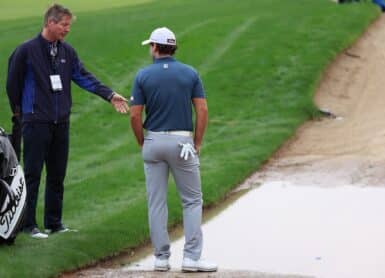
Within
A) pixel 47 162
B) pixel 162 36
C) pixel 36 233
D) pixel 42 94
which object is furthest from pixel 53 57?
pixel 36 233

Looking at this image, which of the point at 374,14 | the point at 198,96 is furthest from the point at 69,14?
the point at 374,14

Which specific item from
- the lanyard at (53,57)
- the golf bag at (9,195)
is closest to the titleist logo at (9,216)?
the golf bag at (9,195)

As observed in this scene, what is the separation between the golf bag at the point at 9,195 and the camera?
8.83 meters

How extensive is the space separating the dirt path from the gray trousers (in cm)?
27

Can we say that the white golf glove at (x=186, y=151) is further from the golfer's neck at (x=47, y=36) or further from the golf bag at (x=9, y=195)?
the golfer's neck at (x=47, y=36)

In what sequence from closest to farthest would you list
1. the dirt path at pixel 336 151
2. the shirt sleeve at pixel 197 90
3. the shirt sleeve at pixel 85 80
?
the shirt sleeve at pixel 197 90 < the dirt path at pixel 336 151 < the shirt sleeve at pixel 85 80

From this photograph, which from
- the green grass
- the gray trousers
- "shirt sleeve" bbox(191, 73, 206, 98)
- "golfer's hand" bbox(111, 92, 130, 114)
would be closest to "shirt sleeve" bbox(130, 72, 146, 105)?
the gray trousers

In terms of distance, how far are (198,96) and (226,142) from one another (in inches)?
229

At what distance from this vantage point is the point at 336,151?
1342cm

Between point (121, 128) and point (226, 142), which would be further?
point (121, 128)

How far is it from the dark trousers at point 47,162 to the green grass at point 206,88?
1.03 ft

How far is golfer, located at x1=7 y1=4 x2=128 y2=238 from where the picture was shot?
9.33 meters

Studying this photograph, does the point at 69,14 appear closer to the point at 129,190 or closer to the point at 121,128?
the point at 129,190

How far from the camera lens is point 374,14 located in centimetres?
2219
